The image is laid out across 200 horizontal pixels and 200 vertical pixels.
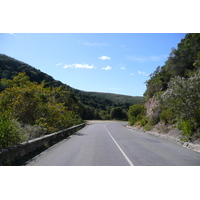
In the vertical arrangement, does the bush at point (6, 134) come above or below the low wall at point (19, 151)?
above

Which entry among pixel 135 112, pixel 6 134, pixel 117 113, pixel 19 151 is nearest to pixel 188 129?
pixel 19 151

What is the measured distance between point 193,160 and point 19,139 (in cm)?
765

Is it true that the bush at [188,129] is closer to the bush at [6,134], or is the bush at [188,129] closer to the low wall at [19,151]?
the low wall at [19,151]

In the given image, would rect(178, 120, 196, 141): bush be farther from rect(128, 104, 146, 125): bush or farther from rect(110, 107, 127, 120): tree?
rect(110, 107, 127, 120): tree

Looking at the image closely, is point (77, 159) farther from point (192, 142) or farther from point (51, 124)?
point (51, 124)

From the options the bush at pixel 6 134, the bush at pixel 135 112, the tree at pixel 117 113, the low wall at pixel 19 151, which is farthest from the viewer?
the tree at pixel 117 113

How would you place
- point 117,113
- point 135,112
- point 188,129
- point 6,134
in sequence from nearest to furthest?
1. point 6,134
2. point 188,129
3. point 135,112
4. point 117,113

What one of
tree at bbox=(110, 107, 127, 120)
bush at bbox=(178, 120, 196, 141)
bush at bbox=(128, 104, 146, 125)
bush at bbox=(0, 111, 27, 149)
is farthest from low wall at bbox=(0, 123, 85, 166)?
tree at bbox=(110, 107, 127, 120)

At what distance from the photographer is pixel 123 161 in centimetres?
853

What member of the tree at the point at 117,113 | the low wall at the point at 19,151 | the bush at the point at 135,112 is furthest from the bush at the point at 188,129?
the tree at the point at 117,113

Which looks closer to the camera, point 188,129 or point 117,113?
point 188,129

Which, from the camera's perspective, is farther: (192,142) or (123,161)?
(192,142)

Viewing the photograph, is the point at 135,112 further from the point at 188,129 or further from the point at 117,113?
the point at 117,113

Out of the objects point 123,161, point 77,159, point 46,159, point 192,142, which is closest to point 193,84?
point 192,142
